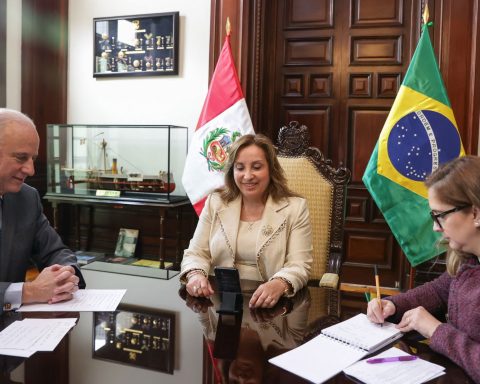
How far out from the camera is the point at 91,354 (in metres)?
1.05

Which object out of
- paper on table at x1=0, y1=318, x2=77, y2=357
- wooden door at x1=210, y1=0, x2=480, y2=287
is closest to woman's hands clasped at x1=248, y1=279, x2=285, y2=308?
paper on table at x1=0, y1=318, x2=77, y2=357

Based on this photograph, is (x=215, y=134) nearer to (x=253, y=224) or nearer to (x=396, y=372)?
(x=253, y=224)

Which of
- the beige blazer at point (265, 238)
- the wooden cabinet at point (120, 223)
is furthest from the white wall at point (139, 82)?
the beige blazer at point (265, 238)

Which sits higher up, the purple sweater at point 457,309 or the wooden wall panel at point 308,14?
the wooden wall panel at point 308,14

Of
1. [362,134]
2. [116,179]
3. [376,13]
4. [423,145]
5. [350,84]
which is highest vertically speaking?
[376,13]

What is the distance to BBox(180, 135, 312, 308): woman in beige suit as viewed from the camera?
1783mm

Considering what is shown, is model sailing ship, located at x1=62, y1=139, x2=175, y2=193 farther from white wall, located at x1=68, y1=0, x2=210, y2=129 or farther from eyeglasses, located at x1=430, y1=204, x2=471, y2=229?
eyeglasses, located at x1=430, y1=204, x2=471, y2=229

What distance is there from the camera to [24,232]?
5.26 feet

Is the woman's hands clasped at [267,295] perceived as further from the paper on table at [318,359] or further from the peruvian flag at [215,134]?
the peruvian flag at [215,134]

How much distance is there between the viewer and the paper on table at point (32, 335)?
100 cm

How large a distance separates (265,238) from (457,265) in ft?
2.52

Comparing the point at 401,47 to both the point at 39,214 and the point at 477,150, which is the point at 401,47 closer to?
the point at 477,150

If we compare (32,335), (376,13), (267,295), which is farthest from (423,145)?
(32,335)

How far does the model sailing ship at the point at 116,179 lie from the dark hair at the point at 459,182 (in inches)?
106
